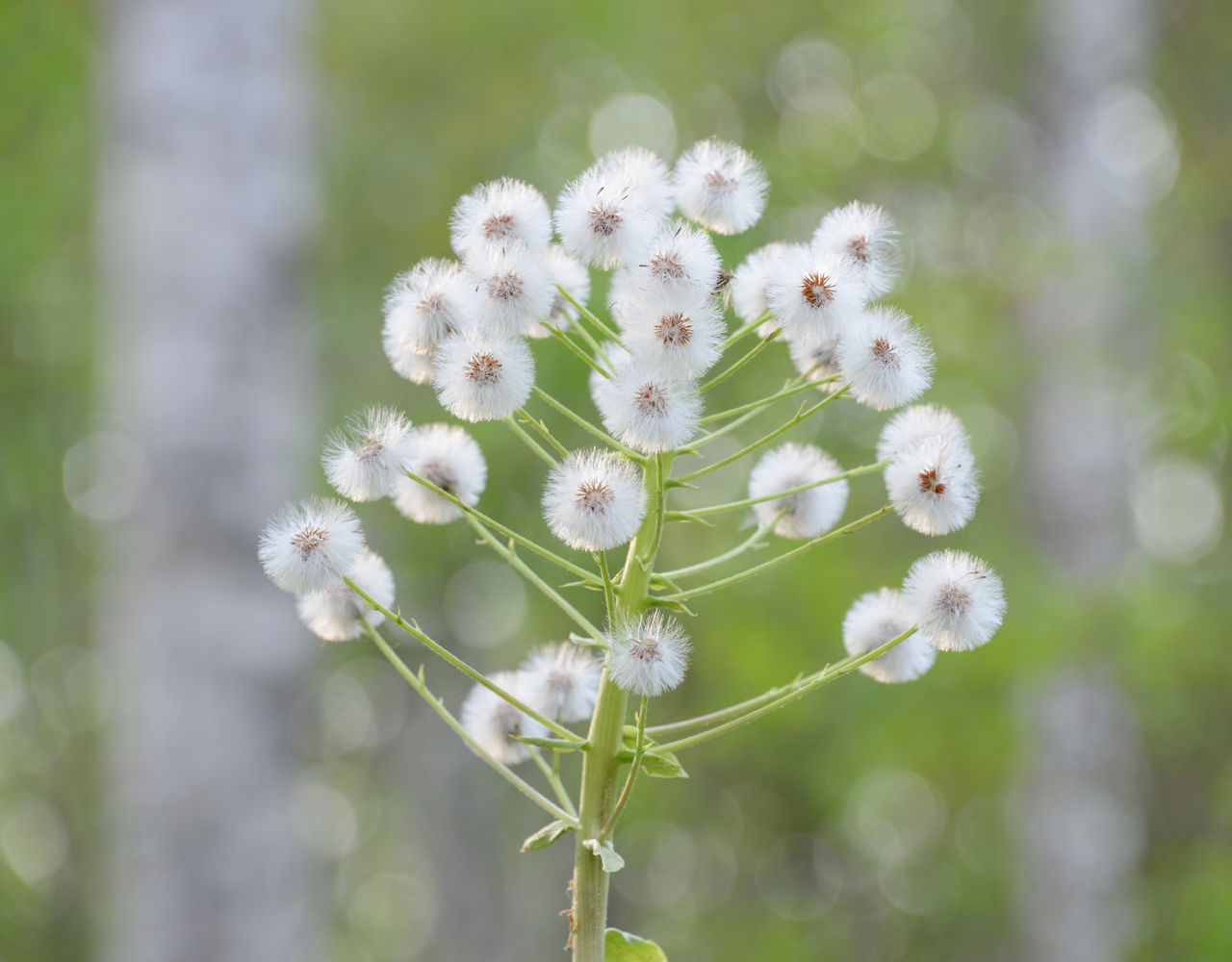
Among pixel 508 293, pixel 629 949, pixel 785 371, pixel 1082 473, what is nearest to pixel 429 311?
pixel 508 293

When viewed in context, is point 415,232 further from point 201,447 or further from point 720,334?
point 720,334

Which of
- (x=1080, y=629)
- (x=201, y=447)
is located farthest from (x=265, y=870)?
(x=1080, y=629)

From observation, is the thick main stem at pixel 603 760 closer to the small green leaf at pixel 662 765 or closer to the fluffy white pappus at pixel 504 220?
the small green leaf at pixel 662 765

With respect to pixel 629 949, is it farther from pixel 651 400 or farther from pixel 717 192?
pixel 717 192

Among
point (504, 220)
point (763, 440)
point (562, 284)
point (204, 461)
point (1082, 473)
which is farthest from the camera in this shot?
point (1082, 473)

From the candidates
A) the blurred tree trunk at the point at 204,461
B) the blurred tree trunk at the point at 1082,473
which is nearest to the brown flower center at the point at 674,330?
the blurred tree trunk at the point at 204,461

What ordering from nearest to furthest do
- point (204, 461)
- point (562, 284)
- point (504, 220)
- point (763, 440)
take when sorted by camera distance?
point (763, 440)
point (504, 220)
point (562, 284)
point (204, 461)
